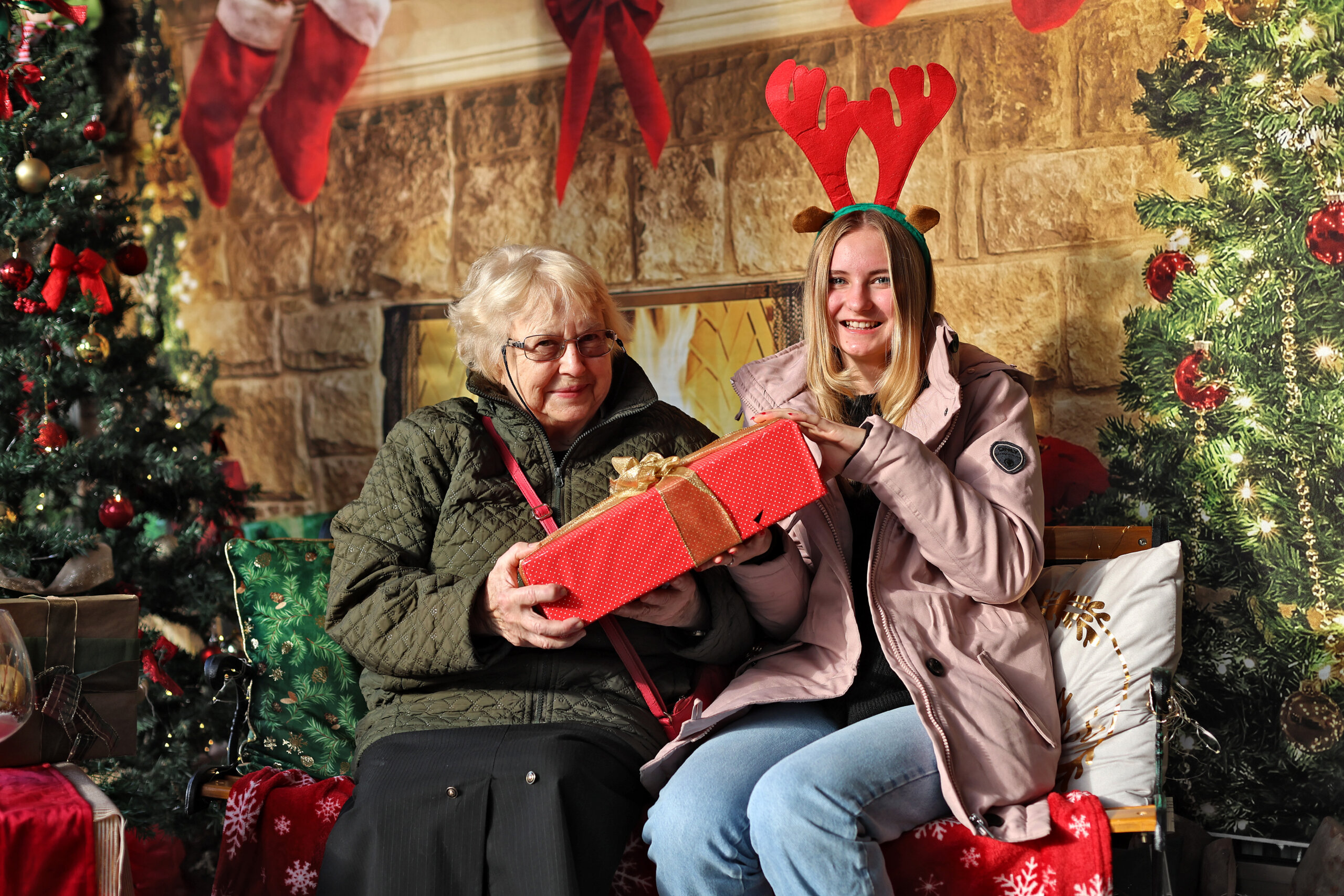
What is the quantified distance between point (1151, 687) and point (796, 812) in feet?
2.37

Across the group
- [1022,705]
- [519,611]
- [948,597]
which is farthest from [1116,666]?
[519,611]

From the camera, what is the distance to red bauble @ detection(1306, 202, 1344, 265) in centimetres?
251

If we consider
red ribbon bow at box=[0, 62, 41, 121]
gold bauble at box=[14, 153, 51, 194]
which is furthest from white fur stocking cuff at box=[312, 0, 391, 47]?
gold bauble at box=[14, 153, 51, 194]

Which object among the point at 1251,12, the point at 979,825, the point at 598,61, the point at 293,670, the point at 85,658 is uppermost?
the point at 598,61

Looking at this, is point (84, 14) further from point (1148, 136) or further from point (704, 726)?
point (1148, 136)

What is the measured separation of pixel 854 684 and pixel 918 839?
0.34m

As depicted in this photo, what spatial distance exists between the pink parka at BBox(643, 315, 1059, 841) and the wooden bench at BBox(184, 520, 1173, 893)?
0.19 metres

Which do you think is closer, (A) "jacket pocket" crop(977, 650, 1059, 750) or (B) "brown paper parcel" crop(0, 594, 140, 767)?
(A) "jacket pocket" crop(977, 650, 1059, 750)

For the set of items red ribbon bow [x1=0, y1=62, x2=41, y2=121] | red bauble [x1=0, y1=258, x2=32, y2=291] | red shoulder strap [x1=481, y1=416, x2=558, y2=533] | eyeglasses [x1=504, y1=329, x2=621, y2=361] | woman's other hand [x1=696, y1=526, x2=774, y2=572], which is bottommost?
woman's other hand [x1=696, y1=526, x2=774, y2=572]

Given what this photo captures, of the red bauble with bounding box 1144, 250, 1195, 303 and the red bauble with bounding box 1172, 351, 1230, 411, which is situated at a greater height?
the red bauble with bounding box 1144, 250, 1195, 303

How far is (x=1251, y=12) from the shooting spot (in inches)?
102

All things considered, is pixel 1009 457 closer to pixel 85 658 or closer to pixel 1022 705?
pixel 1022 705

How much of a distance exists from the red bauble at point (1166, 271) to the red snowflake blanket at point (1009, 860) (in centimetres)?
134

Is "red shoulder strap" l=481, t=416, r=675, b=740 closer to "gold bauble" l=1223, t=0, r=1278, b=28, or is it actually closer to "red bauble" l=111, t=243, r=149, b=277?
"red bauble" l=111, t=243, r=149, b=277
